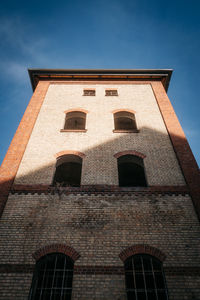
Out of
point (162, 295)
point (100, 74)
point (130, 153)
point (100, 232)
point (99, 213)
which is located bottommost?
point (162, 295)

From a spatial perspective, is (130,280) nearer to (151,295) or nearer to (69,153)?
(151,295)

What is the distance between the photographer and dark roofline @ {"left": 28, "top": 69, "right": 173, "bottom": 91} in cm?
1158

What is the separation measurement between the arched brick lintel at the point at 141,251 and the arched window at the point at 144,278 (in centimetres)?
13

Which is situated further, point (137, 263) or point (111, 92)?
point (111, 92)

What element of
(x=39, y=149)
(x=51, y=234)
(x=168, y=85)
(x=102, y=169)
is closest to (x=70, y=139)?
(x=39, y=149)

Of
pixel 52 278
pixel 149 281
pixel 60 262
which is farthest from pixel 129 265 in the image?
pixel 52 278

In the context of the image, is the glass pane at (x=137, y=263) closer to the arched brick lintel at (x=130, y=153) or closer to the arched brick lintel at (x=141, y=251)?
the arched brick lintel at (x=141, y=251)

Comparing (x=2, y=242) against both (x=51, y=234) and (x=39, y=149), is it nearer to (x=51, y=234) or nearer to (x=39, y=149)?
(x=51, y=234)

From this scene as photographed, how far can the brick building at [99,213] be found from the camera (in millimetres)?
4637

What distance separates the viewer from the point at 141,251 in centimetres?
496

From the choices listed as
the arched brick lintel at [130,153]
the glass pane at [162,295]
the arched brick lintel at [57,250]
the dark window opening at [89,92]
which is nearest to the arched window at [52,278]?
the arched brick lintel at [57,250]

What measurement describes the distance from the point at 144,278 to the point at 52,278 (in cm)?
226

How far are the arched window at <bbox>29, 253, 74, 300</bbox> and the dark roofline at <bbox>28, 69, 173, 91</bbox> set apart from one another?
32.1 ft

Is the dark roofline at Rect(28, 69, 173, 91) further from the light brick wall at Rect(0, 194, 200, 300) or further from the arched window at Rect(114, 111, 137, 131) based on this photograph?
the light brick wall at Rect(0, 194, 200, 300)
